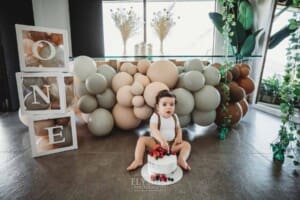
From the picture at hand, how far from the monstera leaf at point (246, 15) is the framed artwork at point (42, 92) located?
303 cm

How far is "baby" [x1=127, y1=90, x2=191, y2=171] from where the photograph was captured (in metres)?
1.37

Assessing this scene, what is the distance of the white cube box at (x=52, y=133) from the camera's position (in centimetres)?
140

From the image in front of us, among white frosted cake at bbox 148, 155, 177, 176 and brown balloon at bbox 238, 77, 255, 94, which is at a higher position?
brown balloon at bbox 238, 77, 255, 94

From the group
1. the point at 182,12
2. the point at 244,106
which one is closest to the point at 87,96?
the point at 244,106

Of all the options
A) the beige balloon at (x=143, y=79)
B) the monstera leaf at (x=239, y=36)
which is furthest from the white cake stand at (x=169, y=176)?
the monstera leaf at (x=239, y=36)

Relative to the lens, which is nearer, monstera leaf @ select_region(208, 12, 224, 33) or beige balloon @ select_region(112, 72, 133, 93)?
beige balloon @ select_region(112, 72, 133, 93)

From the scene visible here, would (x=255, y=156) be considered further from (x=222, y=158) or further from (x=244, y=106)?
(x=244, y=106)

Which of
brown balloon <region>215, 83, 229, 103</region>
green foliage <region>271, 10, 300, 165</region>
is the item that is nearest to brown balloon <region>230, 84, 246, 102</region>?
brown balloon <region>215, 83, 229, 103</region>

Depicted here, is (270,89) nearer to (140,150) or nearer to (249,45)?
(249,45)

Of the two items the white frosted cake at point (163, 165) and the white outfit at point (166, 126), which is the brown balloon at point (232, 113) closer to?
the white outfit at point (166, 126)

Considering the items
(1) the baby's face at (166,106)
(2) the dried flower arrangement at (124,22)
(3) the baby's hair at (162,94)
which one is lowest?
(1) the baby's face at (166,106)

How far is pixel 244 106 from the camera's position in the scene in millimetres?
2078

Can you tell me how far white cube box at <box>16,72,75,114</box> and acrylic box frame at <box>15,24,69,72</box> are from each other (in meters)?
0.06

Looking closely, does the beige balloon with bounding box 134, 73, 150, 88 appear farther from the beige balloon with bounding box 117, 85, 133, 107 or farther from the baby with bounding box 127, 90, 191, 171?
the baby with bounding box 127, 90, 191, 171
